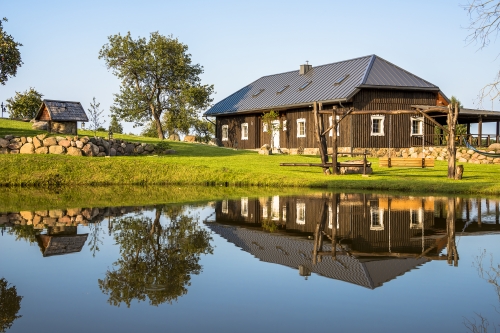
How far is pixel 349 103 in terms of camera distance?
1319 inches

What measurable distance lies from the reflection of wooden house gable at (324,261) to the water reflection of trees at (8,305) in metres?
3.53

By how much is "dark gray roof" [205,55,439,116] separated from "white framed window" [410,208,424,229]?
1915 cm

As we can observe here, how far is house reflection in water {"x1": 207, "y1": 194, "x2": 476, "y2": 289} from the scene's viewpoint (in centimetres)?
795

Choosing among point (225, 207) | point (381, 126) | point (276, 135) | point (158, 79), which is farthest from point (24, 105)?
point (225, 207)

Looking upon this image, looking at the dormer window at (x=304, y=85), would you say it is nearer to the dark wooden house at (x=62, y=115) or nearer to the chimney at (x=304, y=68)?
the chimney at (x=304, y=68)

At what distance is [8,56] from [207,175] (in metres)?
18.5

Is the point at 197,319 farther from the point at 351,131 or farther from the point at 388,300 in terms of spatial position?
the point at 351,131

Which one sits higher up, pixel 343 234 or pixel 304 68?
pixel 304 68

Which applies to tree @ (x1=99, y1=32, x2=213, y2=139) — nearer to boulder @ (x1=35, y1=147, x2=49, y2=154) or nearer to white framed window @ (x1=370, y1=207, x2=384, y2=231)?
boulder @ (x1=35, y1=147, x2=49, y2=154)

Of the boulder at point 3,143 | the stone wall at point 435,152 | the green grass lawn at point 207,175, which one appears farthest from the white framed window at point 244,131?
the boulder at point 3,143

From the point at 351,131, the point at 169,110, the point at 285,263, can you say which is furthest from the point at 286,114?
the point at 285,263

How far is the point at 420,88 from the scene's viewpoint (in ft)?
113

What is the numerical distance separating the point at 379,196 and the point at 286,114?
70.4 feet

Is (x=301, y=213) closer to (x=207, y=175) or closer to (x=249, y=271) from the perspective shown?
(x=249, y=271)
